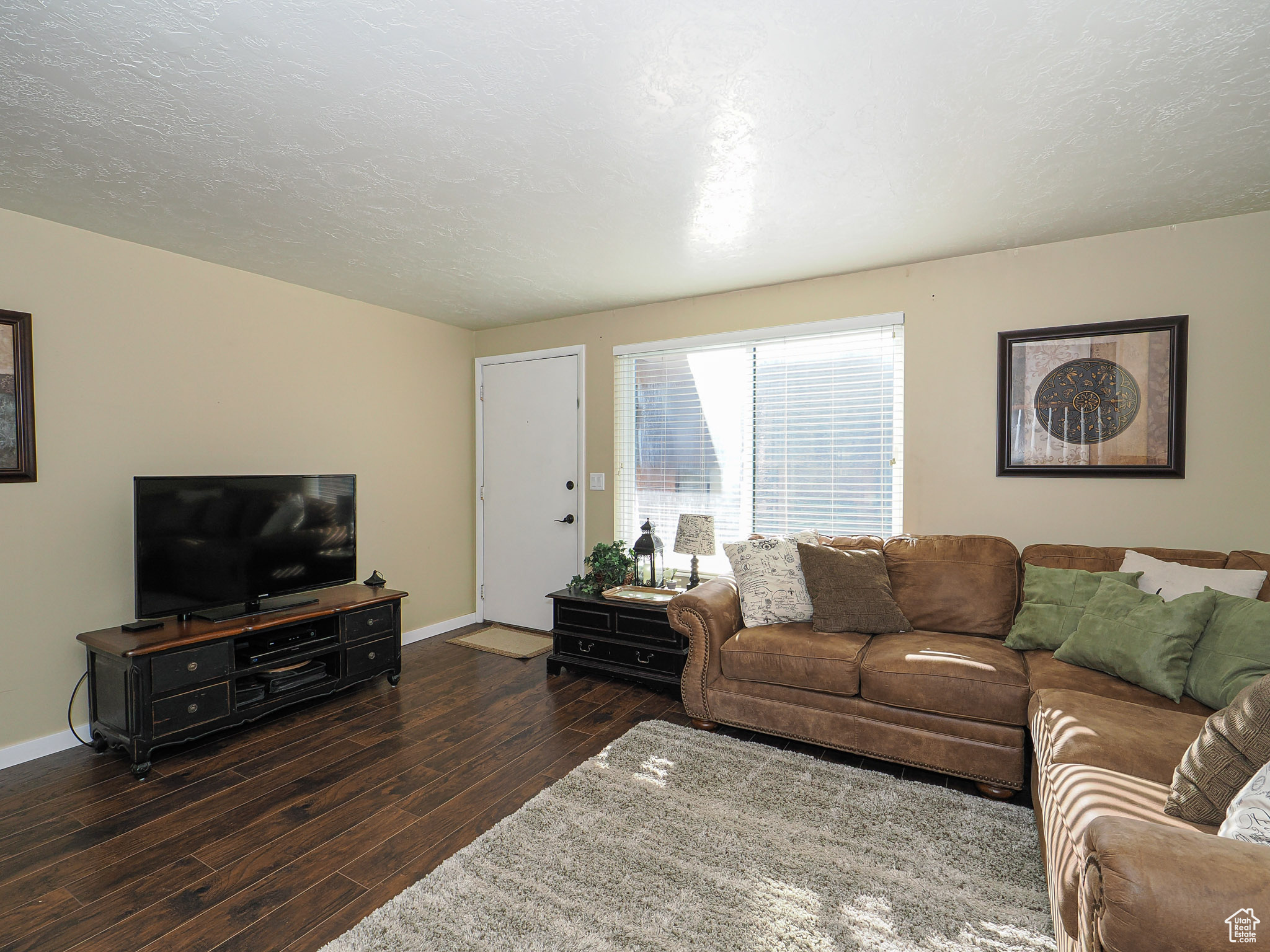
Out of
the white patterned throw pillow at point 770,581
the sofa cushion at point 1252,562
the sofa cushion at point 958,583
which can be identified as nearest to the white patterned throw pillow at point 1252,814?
the sofa cushion at point 1252,562

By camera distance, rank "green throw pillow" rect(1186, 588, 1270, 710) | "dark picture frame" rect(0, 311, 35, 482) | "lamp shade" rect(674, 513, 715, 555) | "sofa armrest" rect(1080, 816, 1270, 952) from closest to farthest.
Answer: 1. "sofa armrest" rect(1080, 816, 1270, 952)
2. "green throw pillow" rect(1186, 588, 1270, 710)
3. "dark picture frame" rect(0, 311, 35, 482)
4. "lamp shade" rect(674, 513, 715, 555)

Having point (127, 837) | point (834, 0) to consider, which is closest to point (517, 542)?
point (127, 837)

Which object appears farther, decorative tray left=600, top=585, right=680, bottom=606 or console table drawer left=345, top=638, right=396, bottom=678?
decorative tray left=600, top=585, right=680, bottom=606

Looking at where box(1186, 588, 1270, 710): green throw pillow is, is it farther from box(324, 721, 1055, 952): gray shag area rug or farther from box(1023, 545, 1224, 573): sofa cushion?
box(324, 721, 1055, 952): gray shag area rug

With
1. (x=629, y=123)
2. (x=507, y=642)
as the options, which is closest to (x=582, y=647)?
(x=507, y=642)

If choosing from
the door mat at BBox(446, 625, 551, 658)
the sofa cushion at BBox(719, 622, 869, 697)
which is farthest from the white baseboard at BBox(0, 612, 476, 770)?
the sofa cushion at BBox(719, 622, 869, 697)

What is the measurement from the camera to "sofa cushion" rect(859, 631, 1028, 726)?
2.44m

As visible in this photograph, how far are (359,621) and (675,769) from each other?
207 cm

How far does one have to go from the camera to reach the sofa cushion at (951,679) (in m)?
2.44

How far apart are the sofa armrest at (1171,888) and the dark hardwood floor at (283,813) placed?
1.60 meters

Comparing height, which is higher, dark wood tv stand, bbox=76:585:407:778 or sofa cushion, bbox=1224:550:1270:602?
sofa cushion, bbox=1224:550:1270:602

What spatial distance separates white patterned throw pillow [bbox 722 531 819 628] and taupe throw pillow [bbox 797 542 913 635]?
0.06 m

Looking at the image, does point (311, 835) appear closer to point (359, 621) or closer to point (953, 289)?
point (359, 621)

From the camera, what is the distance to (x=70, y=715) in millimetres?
2949
